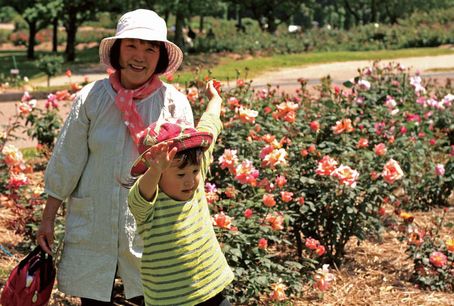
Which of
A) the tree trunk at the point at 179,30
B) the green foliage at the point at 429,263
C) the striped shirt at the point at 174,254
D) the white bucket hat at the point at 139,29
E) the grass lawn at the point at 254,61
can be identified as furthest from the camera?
the tree trunk at the point at 179,30

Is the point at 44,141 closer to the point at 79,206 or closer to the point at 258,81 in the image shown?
the point at 79,206

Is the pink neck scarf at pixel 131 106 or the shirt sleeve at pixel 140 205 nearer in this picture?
the shirt sleeve at pixel 140 205

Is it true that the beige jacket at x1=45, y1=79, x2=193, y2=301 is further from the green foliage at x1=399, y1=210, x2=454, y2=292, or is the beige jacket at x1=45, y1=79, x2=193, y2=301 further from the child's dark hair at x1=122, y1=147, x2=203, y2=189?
the green foliage at x1=399, y1=210, x2=454, y2=292

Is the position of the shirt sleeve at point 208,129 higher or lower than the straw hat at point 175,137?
lower

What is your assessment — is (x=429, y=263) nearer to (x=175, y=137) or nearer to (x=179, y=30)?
(x=175, y=137)

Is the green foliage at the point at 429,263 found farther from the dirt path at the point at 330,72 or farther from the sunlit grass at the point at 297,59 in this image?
the sunlit grass at the point at 297,59

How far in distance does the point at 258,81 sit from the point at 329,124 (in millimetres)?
12767

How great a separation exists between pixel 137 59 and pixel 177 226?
2.08 ft

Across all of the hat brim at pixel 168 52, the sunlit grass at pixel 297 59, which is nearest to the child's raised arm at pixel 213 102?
the hat brim at pixel 168 52

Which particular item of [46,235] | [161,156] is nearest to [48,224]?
[46,235]

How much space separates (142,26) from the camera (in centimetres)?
282

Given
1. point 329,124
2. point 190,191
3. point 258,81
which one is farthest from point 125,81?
point 258,81

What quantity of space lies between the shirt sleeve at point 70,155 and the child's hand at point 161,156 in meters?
0.56

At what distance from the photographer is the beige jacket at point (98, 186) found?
9.65ft
